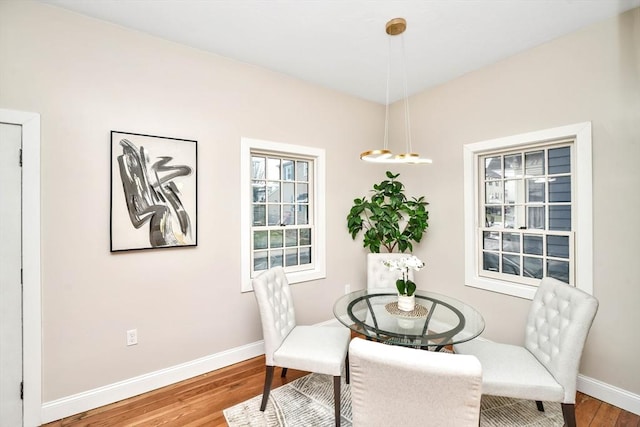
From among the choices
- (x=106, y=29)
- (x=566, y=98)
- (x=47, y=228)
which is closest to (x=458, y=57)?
(x=566, y=98)

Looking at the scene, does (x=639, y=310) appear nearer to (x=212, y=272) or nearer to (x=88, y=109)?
(x=212, y=272)

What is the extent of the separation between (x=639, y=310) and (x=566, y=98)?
5.64ft

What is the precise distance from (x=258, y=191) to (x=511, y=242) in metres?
2.69

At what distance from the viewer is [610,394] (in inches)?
83.2

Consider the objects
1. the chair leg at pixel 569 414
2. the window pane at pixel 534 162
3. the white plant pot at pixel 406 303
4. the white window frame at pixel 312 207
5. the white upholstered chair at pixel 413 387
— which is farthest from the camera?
the white window frame at pixel 312 207

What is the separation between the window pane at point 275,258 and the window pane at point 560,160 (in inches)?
109

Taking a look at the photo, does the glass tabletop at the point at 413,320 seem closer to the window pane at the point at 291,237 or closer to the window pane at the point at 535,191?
the window pane at the point at 291,237

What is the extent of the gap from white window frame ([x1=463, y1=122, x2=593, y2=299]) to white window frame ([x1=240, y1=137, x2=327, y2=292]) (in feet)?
5.23

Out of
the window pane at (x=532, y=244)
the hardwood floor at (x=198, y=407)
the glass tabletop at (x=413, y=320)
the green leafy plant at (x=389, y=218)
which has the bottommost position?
the hardwood floor at (x=198, y=407)

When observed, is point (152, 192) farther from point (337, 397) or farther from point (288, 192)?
point (337, 397)

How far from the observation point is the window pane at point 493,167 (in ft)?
9.64

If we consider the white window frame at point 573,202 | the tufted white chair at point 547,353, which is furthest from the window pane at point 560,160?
the tufted white chair at point 547,353

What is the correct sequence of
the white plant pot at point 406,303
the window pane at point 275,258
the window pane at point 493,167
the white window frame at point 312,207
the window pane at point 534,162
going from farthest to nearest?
the window pane at point 275,258 < the window pane at point 493,167 < the white window frame at point 312,207 < the window pane at point 534,162 < the white plant pot at point 406,303

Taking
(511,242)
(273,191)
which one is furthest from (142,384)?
(511,242)
